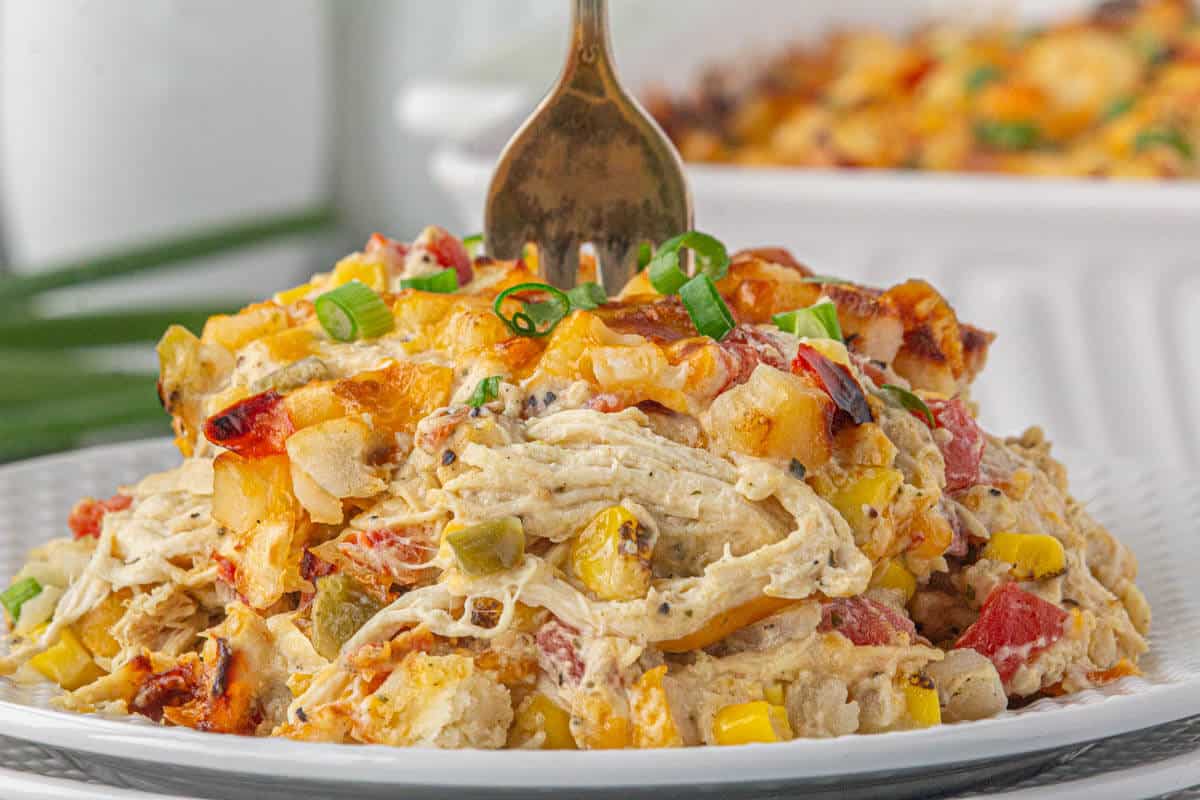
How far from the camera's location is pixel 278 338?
249 centimetres

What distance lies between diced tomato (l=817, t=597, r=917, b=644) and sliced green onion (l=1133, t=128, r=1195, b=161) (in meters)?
3.60

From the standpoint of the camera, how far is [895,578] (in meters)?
2.30

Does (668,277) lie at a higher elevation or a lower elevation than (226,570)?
higher

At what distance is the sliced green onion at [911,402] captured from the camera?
2.43m

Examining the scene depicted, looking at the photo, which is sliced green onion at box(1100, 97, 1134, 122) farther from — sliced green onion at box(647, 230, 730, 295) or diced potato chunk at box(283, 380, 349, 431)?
diced potato chunk at box(283, 380, 349, 431)

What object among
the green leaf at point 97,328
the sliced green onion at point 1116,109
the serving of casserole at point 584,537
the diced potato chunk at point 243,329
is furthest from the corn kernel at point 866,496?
the sliced green onion at point 1116,109

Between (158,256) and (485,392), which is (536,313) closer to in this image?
(485,392)

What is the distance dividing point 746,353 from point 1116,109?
13.1 feet

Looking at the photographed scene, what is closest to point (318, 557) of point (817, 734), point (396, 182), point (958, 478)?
point (817, 734)

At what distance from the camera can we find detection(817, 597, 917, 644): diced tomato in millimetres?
2170

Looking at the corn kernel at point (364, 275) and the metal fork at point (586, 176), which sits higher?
the metal fork at point (586, 176)

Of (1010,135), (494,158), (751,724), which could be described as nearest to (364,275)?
(751,724)

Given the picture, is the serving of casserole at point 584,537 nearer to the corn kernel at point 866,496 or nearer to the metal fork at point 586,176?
the corn kernel at point 866,496

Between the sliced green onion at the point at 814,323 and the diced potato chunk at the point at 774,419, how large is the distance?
0.73 ft
